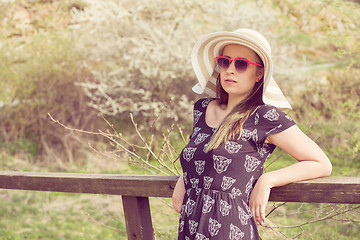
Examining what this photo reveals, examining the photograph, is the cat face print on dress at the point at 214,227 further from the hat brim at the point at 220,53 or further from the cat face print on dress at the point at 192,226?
the hat brim at the point at 220,53

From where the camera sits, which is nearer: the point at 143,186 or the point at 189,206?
the point at 189,206

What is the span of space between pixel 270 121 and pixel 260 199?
0.98 feet

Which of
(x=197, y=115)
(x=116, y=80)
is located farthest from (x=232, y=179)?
(x=116, y=80)

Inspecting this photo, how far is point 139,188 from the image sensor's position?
2.10 m

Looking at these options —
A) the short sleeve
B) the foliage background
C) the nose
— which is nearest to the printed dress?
the short sleeve

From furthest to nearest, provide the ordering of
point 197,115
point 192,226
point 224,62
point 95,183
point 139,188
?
point 95,183, point 139,188, point 197,115, point 224,62, point 192,226

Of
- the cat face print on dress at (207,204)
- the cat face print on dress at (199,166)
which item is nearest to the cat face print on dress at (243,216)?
the cat face print on dress at (207,204)

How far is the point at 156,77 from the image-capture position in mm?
9242

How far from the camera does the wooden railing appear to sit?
1.64m

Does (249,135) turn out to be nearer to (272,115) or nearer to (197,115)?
(272,115)

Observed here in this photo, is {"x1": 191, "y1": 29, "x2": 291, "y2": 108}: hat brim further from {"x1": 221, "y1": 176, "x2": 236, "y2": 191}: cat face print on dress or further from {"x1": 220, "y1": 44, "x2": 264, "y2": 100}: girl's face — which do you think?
{"x1": 221, "y1": 176, "x2": 236, "y2": 191}: cat face print on dress

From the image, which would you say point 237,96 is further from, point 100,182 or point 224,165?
point 100,182

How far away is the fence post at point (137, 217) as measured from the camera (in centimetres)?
220

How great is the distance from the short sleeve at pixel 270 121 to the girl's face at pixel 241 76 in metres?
0.17
